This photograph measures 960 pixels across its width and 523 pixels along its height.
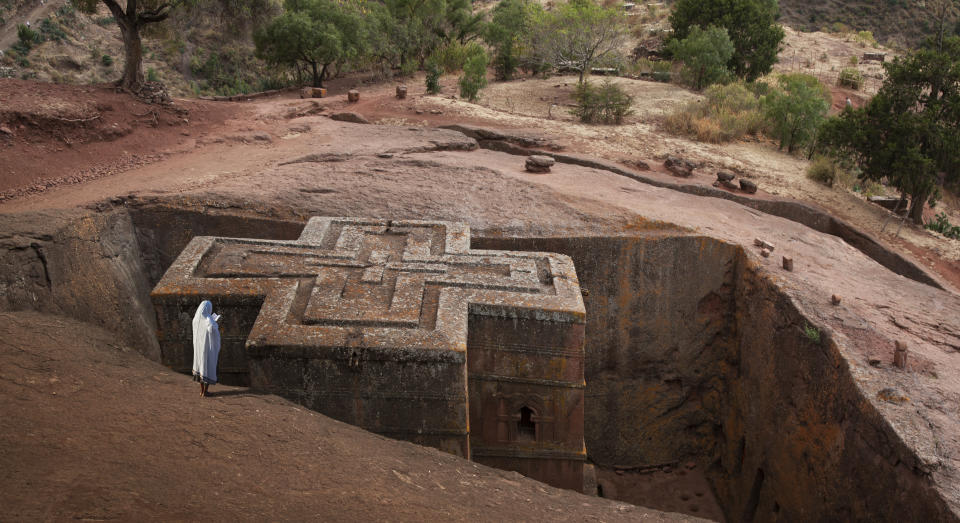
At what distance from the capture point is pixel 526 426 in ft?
20.7

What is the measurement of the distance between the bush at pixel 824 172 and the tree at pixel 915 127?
1.85 feet

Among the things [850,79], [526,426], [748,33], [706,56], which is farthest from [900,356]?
[850,79]

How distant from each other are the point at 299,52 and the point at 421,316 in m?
17.2

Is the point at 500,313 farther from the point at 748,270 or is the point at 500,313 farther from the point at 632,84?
the point at 632,84

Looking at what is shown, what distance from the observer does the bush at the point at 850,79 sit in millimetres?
21984

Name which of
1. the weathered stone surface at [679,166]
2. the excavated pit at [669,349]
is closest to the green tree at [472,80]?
the weathered stone surface at [679,166]

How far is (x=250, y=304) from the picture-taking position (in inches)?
223

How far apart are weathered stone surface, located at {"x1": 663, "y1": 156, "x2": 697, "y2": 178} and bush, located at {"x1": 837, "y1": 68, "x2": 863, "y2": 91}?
44.3 ft

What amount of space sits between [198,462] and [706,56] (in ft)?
63.2

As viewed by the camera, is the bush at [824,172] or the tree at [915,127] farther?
the bush at [824,172]

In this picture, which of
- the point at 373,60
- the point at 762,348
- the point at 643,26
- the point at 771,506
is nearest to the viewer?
the point at 771,506

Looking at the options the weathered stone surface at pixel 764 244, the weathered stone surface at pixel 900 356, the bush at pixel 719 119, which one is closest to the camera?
the weathered stone surface at pixel 900 356

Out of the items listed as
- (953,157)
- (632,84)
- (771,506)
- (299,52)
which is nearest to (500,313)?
(771,506)

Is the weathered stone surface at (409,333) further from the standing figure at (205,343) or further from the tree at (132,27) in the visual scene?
the tree at (132,27)
